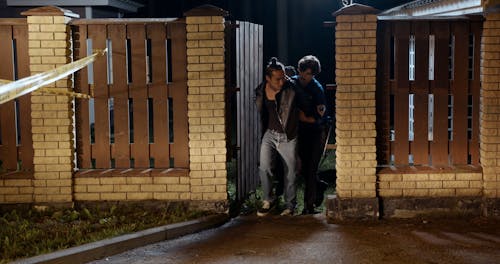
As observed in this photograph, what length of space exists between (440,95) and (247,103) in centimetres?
240

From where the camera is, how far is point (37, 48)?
7.22 meters

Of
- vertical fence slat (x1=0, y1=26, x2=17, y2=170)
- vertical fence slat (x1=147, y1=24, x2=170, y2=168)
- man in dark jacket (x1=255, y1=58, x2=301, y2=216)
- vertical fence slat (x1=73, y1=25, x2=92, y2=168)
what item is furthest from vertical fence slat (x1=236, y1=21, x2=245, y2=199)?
vertical fence slat (x1=0, y1=26, x2=17, y2=170)

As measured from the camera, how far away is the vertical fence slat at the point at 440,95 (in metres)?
7.22

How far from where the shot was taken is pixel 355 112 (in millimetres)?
7215

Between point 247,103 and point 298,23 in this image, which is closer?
point 247,103

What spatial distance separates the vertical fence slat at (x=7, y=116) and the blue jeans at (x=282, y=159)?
2867 mm

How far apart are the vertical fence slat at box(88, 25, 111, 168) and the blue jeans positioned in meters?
1.81

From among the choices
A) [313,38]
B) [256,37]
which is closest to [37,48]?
[256,37]

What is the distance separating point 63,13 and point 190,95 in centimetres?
166

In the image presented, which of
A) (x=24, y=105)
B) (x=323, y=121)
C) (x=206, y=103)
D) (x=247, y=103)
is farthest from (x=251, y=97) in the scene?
(x=24, y=105)

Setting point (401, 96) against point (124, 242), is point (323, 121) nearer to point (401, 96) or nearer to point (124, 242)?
point (401, 96)

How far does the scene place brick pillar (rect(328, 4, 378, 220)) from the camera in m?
7.08

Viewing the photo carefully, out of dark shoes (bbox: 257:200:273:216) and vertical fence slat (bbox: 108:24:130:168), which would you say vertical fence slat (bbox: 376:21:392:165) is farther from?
vertical fence slat (bbox: 108:24:130:168)

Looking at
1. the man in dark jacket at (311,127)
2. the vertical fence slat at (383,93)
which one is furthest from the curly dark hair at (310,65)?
the vertical fence slat at (383,93)
